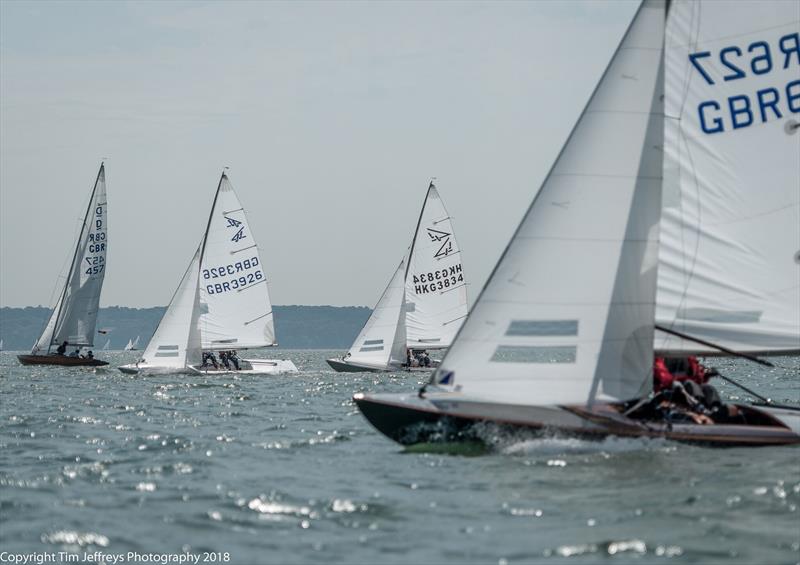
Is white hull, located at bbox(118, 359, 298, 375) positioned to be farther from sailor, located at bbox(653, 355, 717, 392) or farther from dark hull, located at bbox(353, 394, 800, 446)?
dark hull, located at bbox(353, 394, 800, 446)

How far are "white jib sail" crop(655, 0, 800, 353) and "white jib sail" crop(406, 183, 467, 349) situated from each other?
31.2m

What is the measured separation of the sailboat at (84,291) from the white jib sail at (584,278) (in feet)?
134

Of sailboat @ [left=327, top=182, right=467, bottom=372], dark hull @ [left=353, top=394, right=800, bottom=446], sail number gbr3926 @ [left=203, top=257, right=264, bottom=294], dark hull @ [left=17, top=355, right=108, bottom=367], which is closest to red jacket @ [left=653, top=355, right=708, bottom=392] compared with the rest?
dark hull @ [left=353, top=394, right=800, bottom=446]

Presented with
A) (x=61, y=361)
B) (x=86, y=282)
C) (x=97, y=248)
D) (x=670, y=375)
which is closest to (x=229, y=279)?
(x=97, y=248)

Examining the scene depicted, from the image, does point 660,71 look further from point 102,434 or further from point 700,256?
point 102,434

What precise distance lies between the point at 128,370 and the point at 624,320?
1303 inches

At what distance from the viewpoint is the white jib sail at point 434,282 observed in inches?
1935

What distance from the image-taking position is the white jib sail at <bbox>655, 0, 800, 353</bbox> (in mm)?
17453

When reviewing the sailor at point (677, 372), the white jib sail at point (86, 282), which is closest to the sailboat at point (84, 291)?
the white jib sail at point (86, 282)

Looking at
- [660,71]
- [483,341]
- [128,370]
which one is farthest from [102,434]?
[128,370]

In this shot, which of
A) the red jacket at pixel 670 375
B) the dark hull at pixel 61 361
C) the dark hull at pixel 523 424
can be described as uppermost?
the dark hull at pixel 61 361

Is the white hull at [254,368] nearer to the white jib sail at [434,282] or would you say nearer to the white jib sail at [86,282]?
the white jib sail at [434,282]

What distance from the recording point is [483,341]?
16.8 meters

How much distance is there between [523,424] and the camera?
16.8 metres
